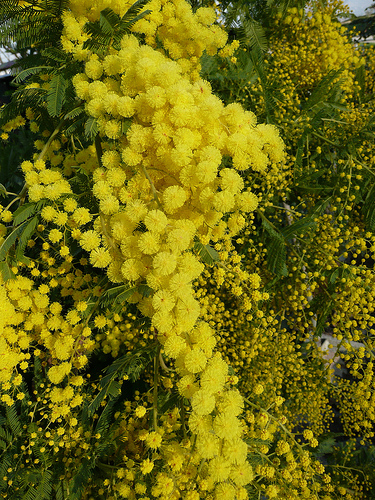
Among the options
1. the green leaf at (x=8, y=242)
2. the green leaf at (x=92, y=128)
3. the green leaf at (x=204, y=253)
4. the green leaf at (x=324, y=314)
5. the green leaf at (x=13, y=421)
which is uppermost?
the green leaf at (x=92, y=128)

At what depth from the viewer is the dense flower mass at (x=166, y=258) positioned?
106 centimetres

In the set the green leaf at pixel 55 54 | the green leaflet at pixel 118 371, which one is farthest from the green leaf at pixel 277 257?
the green leaf at pixel 55 54

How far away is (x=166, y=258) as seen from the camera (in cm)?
104

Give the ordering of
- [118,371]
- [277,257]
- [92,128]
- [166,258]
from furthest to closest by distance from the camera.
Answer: [277,257] → [118,371] → [92,128] → [166,258]

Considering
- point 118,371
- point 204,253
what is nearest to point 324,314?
point 204,253

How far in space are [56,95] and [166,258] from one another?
876 millimetres

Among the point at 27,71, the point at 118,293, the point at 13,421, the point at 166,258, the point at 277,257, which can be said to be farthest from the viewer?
the point at 277,257

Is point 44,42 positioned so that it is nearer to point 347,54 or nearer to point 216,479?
point 216,479

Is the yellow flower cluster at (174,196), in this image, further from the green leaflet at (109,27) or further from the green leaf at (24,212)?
the green leaf at (24,212)

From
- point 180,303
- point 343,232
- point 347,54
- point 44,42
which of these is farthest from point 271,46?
point 180,303

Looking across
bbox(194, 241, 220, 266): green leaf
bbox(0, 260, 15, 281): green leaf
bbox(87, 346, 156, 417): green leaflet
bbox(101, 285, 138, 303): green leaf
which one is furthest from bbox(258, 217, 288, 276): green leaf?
bbox(0, 260, 15, 281): green leaf

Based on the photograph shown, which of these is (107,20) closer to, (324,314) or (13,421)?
(324,314)

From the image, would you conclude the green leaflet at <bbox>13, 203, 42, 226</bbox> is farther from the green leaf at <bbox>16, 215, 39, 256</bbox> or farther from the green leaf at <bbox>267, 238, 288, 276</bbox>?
the green leaf at <bbox>267, 238, 288, 276</bbox>

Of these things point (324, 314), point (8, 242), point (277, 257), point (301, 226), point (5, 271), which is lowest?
point (324, 314)
